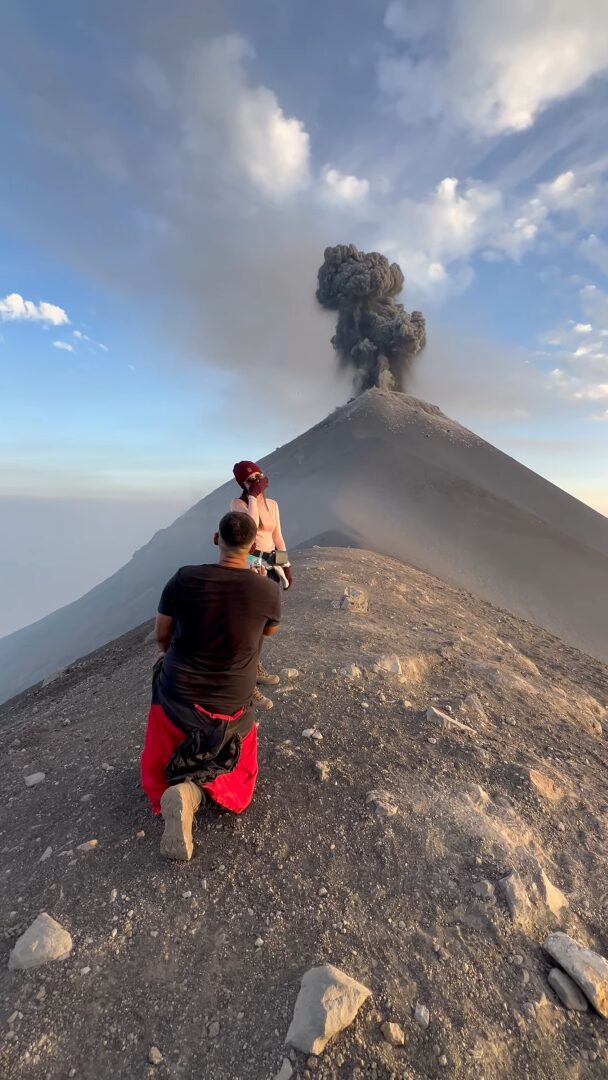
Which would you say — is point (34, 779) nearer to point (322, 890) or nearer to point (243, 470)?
point (322, 890)

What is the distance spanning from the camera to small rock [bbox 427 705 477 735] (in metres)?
4.75

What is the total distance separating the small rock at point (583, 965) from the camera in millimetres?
2490

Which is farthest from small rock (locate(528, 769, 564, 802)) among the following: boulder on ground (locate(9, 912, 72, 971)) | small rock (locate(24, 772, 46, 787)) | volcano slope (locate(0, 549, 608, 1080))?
small rock (locate(24, 772, 46, 787))

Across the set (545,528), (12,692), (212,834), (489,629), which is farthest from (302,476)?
(212,834)

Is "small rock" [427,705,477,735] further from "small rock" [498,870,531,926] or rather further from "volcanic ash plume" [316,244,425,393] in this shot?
"volcanic ash plume" [316,244,425,393]

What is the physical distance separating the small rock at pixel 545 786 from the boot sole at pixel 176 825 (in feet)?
8.33

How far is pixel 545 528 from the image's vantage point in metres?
22.7

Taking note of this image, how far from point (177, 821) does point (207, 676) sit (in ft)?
2.48

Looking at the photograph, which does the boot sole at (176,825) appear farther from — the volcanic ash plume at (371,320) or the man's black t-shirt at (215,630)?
the volcanic ash plume at (371,320)

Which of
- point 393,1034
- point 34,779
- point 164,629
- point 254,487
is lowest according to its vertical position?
point 34,779

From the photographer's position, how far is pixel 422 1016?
236cm

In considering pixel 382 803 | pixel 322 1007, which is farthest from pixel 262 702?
pixel 322 1007

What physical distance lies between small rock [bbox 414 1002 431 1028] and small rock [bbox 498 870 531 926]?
74cm

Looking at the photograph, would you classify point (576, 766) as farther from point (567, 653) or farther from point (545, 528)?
point (545, 528)
